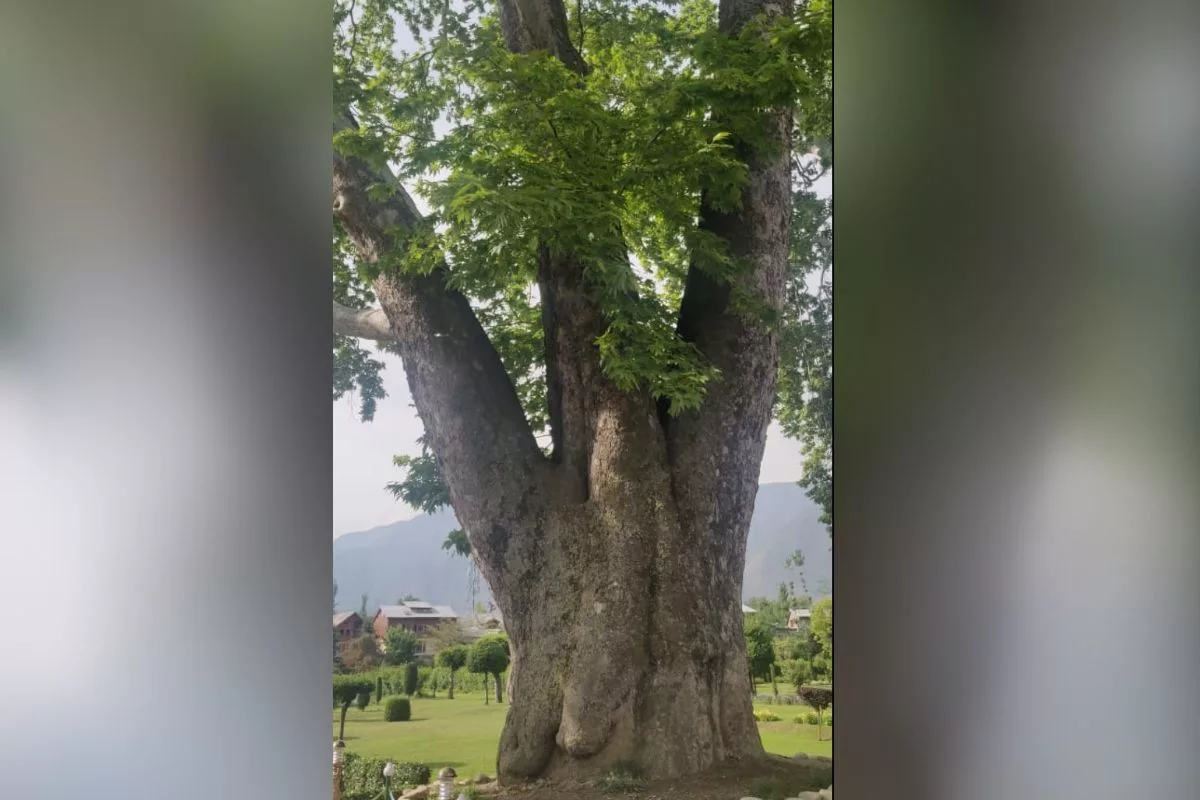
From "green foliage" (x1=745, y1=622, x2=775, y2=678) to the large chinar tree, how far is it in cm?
4

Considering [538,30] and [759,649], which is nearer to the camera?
[759,649]

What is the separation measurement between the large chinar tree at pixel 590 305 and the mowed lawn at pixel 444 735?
0.21 ft

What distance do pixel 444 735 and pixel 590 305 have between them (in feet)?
4.42

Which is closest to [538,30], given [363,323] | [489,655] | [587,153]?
[587,153]

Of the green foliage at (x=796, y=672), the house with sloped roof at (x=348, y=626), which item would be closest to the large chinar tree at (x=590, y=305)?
the green foliage at (x=796, y=672)

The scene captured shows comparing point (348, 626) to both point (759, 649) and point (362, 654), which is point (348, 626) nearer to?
point (362, 654)

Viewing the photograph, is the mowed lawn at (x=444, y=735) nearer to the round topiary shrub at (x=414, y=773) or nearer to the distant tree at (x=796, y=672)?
the round topiary shrub at (x=414, y=773)

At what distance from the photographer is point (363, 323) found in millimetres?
2875

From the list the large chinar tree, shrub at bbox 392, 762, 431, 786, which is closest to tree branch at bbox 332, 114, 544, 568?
the large chinar tree

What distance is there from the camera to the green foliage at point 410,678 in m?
2.77

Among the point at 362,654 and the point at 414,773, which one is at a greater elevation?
the point at 362,654

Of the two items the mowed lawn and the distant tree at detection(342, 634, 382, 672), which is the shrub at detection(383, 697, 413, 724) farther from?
the distant tree at detection(342, 634, 382, 672)
